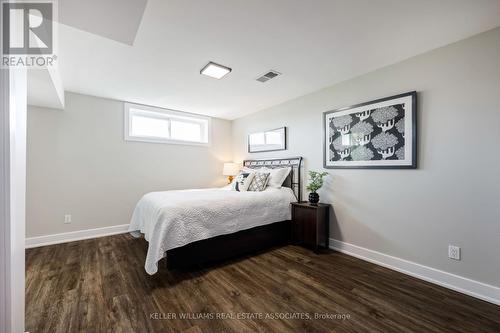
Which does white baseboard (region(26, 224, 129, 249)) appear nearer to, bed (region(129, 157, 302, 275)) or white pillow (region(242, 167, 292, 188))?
bed (region(129, 157, 302, 275))

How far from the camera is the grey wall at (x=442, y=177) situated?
6.11 ft

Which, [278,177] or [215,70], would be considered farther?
[278,177]

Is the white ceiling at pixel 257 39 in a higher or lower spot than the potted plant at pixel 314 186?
higher

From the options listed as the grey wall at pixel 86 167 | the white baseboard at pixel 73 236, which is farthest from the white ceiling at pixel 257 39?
the white baseboard at pixel 73 236

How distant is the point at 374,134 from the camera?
2.58 m

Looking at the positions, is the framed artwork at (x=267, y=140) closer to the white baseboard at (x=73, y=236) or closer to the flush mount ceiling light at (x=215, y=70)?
the flush mount ceiling light at (x=215, y=70)

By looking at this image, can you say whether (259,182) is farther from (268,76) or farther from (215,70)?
(215,70)

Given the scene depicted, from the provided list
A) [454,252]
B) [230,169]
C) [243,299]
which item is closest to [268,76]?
[230,169]

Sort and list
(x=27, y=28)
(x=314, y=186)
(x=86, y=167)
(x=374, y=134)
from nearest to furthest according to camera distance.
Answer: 1. (x=27, y=28)
2. (x=374, y=134)
3. (x=314, y=186)
4. (x=86, y=167)

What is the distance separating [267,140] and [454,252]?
3.06 meters

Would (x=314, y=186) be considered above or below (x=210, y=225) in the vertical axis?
above

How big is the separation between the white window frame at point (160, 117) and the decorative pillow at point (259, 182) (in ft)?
5.96

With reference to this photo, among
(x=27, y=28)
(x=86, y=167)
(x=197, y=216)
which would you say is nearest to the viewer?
(x=27, y=28)

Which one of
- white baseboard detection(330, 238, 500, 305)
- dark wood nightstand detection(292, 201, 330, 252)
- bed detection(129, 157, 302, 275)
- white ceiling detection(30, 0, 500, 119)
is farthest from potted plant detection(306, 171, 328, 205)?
white ceiling detection(30, 0, 500, 119)
